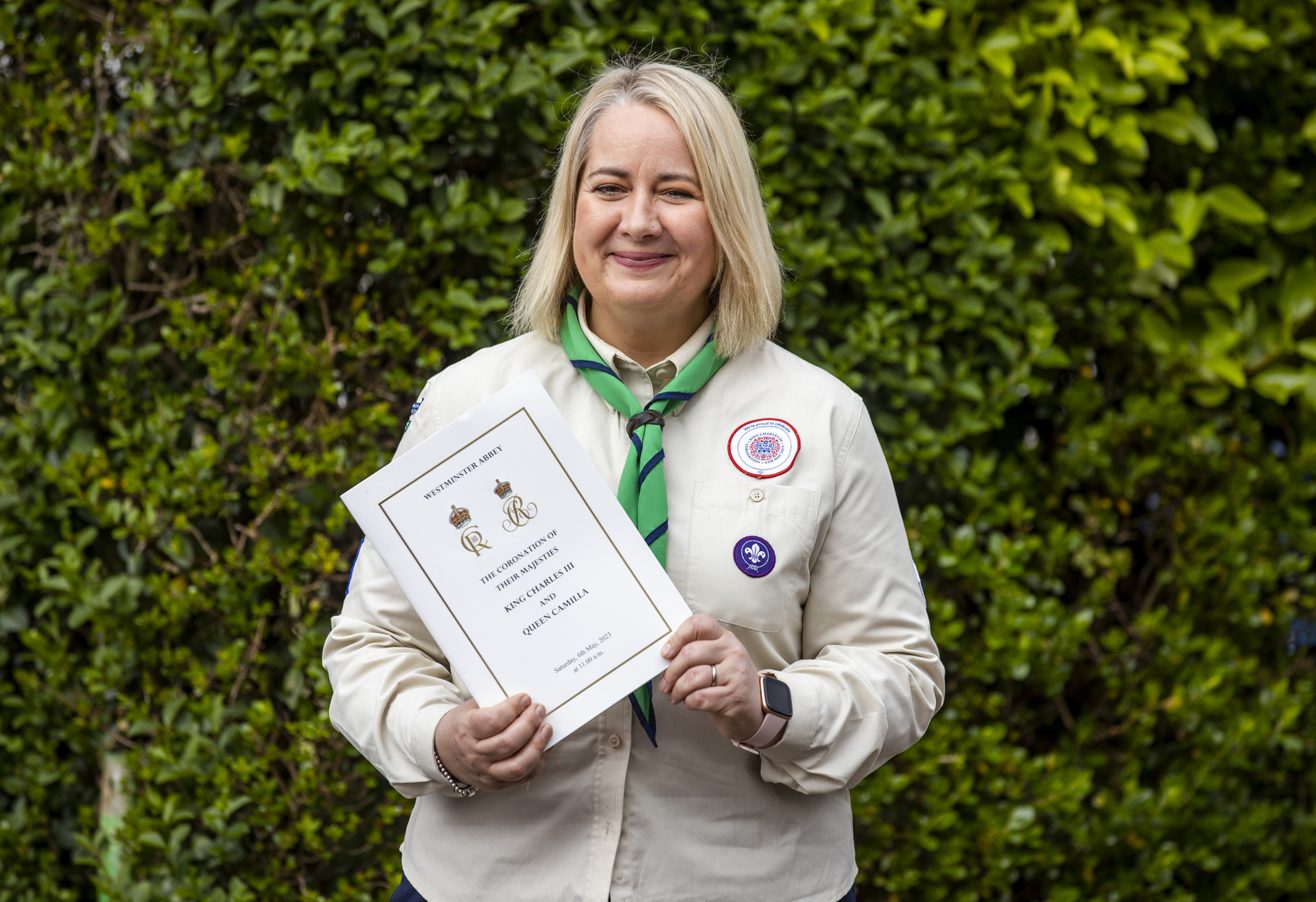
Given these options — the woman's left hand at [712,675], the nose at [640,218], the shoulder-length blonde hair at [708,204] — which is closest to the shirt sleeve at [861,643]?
the woman's left hand at [712,675]

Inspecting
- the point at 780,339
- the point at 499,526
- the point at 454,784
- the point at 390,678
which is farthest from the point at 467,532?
the point at 780,339

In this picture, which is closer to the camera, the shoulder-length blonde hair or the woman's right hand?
the woman's right hand

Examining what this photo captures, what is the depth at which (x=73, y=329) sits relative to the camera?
2.68 m

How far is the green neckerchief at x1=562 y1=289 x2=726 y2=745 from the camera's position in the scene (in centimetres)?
167

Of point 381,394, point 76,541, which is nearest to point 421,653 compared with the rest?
point 381,394

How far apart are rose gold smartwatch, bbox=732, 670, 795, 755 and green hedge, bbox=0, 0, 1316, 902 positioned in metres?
1.38

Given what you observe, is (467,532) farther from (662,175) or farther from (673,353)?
(662,175)

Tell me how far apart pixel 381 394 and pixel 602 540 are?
1278 mm

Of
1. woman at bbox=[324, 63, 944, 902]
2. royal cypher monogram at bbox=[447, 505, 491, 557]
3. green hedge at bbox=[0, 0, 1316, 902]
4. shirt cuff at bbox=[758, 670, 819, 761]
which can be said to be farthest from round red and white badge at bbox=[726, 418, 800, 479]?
green hedge at bbox=[0, 0, 1316, 902]

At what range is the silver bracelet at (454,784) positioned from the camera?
1.60m

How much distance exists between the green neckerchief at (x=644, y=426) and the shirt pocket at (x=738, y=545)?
64 millimetres

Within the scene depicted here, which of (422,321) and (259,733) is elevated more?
(422,321)

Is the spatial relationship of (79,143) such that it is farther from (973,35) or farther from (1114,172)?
(1114,172)

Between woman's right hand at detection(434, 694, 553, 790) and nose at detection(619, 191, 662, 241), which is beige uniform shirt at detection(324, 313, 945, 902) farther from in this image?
nose at detection(619, 191, 662, 241)
